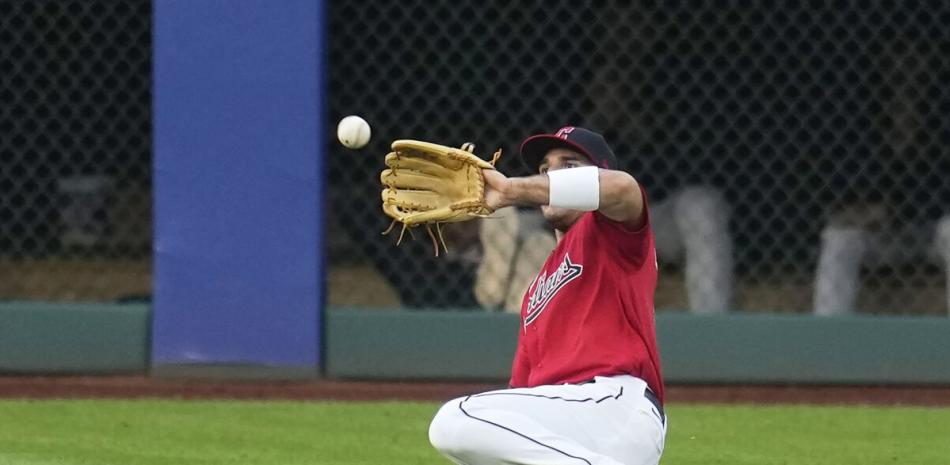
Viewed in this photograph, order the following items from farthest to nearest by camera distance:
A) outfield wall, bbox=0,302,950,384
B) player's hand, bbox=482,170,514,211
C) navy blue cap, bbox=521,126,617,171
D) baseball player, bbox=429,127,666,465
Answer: outfield wall, bbox=0,302,950,384, navy blue cap, bbox=521,126,617,171, baseball player, bbox=429,127,666,465, player's hand, bbox=482,170,514,211

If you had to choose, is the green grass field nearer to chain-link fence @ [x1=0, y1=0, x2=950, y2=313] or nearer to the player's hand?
chain-link fence @ [x1=0, y1=0, x2=950, y2=313]

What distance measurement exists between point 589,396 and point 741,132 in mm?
4424

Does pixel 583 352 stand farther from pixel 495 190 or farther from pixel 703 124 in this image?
pixel 703 124

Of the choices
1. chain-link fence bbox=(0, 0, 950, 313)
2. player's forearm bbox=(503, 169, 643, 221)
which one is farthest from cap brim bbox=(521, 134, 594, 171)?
chain-link fence bbox=(0, 0, 950, 313)

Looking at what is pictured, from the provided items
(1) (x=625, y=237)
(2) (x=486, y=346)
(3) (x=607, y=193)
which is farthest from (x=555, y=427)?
(2) (x=486, y=346)

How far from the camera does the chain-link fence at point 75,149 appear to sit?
7895 millimetres

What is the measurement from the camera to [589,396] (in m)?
3.70

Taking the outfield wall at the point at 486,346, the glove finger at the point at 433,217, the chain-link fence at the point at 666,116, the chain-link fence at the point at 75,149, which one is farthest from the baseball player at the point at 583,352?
the chain-link fence at the point at 75,149

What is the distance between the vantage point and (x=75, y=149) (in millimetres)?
8633

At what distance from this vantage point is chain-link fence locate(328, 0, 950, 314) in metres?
7.52

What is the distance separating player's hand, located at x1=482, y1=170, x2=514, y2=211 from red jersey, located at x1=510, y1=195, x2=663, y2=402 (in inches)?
18.4

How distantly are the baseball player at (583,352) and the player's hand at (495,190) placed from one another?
8cm

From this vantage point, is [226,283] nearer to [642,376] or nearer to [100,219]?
[100,219]

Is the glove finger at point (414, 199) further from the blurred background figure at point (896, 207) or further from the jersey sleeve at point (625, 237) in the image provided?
the blurred background figure at point (896, 207)
